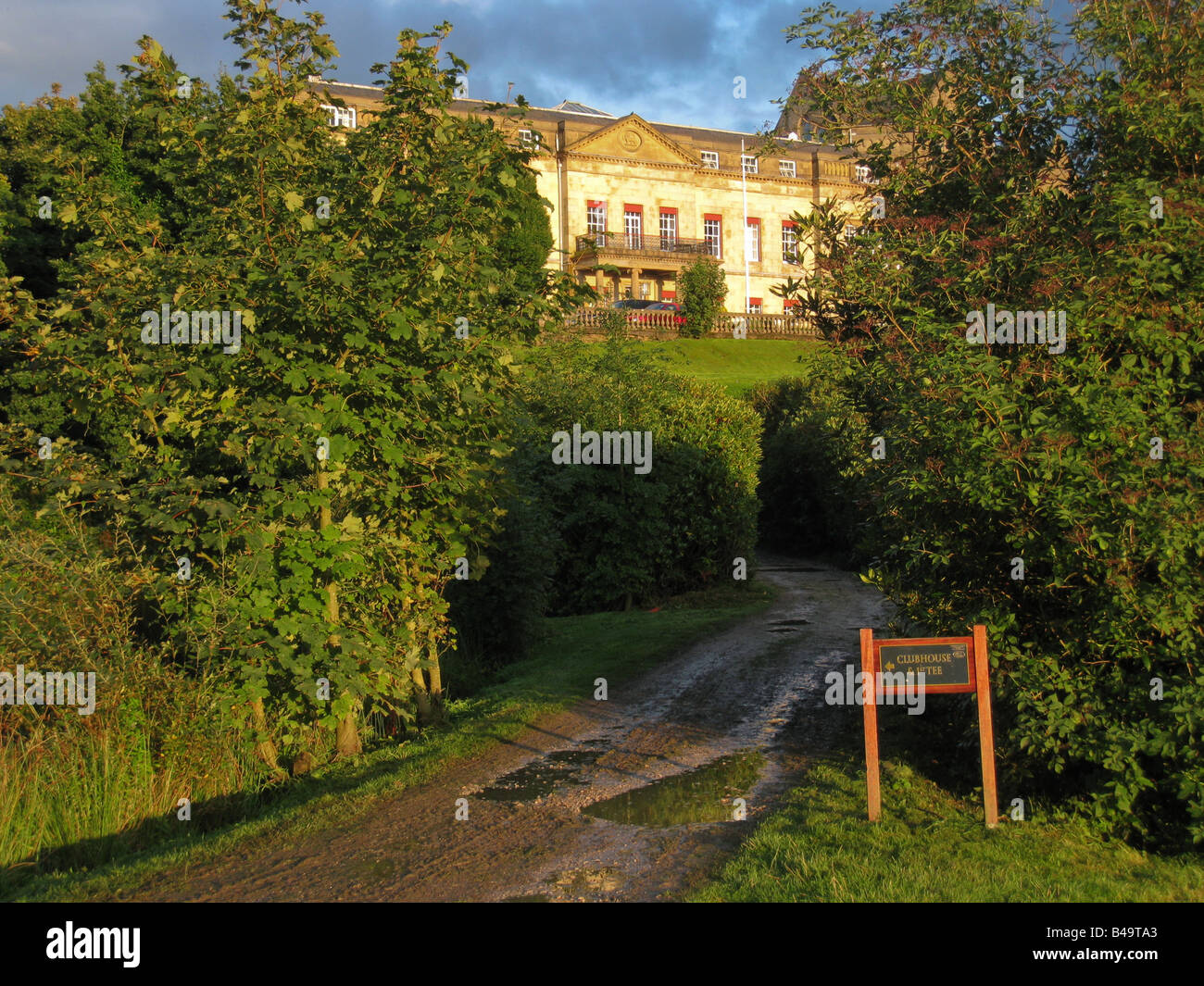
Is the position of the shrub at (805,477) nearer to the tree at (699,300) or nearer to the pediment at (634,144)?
the tree at (699,300)

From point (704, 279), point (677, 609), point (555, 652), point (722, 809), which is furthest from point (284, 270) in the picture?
point (704, 279)

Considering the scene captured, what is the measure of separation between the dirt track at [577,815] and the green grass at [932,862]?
0.39m

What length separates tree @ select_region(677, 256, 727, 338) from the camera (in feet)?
164

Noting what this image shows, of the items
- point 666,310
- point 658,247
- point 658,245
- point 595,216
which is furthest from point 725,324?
point 595,216

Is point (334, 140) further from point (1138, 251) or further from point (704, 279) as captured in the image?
point (704, 279)

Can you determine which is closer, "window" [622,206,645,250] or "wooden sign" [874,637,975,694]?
"wooden sign" [874,637,975,694]

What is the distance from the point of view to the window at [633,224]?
60622mm

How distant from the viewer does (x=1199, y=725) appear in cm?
629

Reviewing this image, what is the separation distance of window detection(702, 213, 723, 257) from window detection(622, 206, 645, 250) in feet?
15.5

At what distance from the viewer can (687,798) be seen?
8352 millimetres

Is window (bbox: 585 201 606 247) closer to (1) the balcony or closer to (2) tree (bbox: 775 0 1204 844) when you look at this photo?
(1) the balcony

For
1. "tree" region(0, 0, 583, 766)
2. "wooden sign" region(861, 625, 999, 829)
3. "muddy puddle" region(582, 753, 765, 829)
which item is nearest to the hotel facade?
"tree" region(0, 0, 583, 766)

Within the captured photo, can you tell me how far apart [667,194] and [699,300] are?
614 inches

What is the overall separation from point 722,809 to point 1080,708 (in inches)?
107
